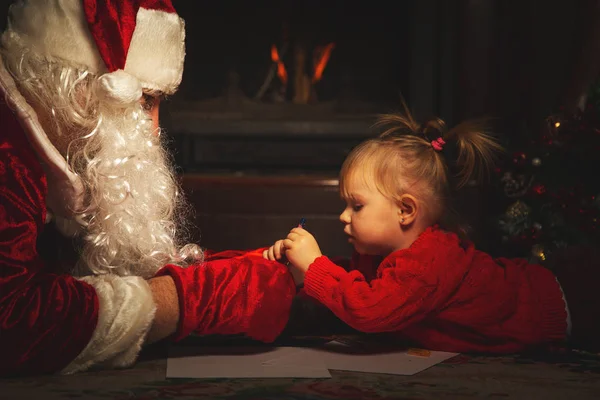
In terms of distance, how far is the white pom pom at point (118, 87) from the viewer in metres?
1.28

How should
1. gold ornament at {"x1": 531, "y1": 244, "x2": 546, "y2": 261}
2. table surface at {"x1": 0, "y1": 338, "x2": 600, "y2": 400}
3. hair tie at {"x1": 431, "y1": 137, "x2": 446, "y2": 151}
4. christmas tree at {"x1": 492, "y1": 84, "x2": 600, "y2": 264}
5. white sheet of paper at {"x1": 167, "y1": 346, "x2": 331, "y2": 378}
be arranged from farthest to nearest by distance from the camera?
1. gold ornament at {"x1": 531, "y1": 244, "x2": 546, "y2": 261}
2. christmas tree at {"x1": 492, "y1": 84, "x2": 600, "y2": 264}
3. hair tie at {"x1": 431, "y1": 137, "x2": 446, "y2": 151}
4. white sheet of paper at {"x1": 167, "y1": 346, "x2": 331, "y2": 378}
5. table surface at {"x1": 0, "y1": 338, "x2": 600, "y2": 400}

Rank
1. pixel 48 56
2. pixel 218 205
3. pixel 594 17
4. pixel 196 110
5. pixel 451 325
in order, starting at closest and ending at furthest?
pixel 48 56 < pixel 451 325 < pixel 594 17 < pixel 218 205 < pixel 196 110

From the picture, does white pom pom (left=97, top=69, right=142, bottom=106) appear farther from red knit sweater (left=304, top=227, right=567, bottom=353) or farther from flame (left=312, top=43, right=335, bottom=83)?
flame (left=312, top=43, right=335, bottom=83)

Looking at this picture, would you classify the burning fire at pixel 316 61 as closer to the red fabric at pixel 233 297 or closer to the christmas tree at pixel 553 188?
the christmas tree at pixel 553 188

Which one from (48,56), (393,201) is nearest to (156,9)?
(48,56)

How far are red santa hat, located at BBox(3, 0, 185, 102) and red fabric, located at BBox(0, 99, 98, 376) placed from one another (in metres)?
0.14

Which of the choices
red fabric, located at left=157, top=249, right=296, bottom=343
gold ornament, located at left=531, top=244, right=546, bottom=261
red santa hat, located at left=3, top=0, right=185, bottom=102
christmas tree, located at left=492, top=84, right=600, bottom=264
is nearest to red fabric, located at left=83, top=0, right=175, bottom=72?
red santa hat, located at left=3, top=0, right=185, bottom=102

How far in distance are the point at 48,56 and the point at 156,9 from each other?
0.70 ft

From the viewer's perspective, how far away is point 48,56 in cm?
129

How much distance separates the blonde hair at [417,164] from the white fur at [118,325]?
17.9 inches

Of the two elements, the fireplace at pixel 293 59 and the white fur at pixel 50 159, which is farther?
the fireplace at pixel 293 59

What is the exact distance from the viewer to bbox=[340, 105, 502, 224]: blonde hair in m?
1.45

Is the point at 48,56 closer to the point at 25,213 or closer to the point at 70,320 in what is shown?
the point at 25,213

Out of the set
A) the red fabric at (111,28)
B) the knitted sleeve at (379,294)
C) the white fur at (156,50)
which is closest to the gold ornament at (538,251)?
the knitted sleeve at (379,294)
